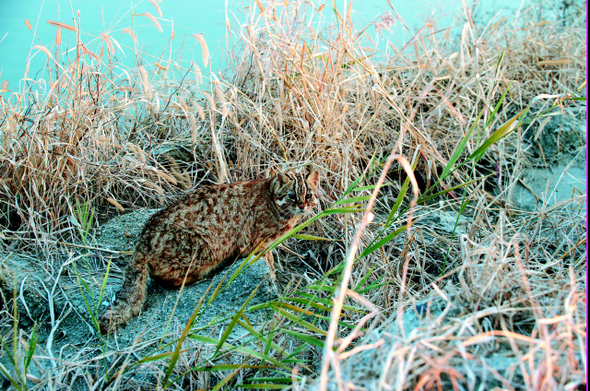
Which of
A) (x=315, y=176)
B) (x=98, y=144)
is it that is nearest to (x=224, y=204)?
(x=315, y=176)

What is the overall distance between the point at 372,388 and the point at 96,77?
3.39 metres

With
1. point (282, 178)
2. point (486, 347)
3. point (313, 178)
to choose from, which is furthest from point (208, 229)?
point (486, 347)

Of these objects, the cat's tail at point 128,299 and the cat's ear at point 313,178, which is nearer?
the cat's tail at point 128,299

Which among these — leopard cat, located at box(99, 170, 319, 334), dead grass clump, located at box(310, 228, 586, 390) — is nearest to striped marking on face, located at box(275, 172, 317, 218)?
leopard cat, located at box(99, 170, 319, 334)

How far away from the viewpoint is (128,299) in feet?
8.22

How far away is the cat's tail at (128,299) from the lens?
7.79 feet

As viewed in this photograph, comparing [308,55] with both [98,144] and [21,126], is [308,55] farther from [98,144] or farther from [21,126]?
[21,126]

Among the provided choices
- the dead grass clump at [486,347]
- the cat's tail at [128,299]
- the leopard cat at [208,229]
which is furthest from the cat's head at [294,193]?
the dead grass clump at [486,347]

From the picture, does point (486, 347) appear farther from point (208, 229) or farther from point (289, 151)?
point (289, 151)

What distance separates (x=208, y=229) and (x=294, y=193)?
625 mm

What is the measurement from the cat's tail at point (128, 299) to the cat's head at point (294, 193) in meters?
0.99

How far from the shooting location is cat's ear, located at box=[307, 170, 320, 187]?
3152 mm

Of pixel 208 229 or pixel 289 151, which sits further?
pixel 289 151

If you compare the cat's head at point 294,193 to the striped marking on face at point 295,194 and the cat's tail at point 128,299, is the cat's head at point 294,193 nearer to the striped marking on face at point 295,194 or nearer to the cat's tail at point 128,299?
the striped marking on face at point 295,194
